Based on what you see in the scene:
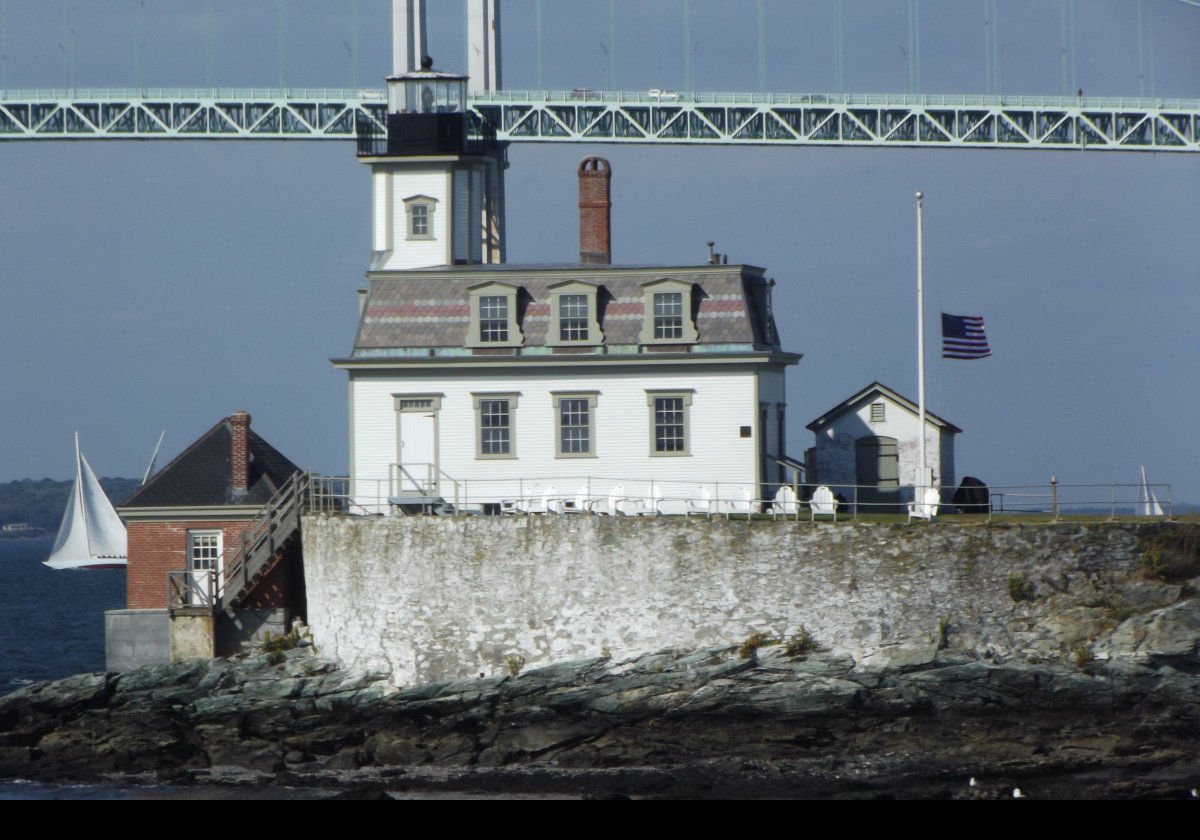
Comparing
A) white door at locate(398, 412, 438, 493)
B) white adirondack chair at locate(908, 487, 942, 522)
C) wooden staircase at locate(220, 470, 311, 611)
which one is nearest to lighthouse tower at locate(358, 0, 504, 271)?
white door at locate(398, 412, 438, 493)

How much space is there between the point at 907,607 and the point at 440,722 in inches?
318

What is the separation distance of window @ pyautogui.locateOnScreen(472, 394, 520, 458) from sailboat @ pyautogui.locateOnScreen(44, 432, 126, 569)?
54.5 metres

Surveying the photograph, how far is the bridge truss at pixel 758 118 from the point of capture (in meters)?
82.8

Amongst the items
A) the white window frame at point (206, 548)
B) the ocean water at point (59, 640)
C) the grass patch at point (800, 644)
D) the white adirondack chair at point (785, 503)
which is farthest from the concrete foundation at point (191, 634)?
the grass patch at point (800, 644)

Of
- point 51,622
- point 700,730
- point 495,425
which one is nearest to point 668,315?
point 495,425

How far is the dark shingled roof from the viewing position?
99.5ft

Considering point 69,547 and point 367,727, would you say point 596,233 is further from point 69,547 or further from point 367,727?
point 69,547

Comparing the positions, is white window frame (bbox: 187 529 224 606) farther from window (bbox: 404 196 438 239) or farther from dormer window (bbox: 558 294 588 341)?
window (bbox: 404 196 438 239)

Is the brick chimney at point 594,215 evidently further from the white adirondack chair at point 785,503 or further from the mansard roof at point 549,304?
the white adirondack chair at point 785,503

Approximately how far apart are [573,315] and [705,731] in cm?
999

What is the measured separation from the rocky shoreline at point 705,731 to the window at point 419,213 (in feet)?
52.7

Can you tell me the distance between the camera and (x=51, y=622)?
57344 mm

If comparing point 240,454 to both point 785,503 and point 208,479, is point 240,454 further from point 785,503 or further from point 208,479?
point 785,503
